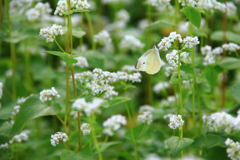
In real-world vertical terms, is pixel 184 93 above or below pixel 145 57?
below

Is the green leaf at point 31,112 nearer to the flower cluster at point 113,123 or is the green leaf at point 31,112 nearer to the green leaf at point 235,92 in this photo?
the flower cluster at point 113,123

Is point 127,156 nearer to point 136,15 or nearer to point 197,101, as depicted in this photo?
point 197,101

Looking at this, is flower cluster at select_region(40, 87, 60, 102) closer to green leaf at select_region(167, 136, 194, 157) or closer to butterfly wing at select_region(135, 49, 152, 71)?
butterfly wing at select_region(135, 49, 152, 71)

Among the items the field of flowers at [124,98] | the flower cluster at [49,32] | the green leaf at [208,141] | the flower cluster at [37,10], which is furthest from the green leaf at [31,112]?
the green leaf at [208,141]

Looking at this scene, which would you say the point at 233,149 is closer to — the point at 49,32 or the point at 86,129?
the point at 86,129

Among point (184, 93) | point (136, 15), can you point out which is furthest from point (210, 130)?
point (136, 15)
